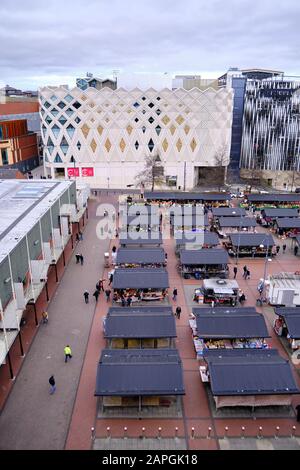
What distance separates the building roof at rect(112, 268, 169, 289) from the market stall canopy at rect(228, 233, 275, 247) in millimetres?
9045

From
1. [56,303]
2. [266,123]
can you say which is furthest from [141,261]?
[266,123]

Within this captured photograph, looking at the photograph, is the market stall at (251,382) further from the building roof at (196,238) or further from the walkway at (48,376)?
the building roof at (196,238)

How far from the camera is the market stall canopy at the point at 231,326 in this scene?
19.6 metres

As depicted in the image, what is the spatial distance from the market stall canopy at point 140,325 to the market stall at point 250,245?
44.3 ft

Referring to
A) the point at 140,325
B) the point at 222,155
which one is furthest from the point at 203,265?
the point at 222,155

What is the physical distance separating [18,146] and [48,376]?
54551mm

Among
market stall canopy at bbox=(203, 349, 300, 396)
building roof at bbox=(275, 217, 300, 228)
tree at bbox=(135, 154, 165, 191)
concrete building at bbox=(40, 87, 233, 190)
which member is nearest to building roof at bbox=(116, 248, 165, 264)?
market stall canopy at bbox=(203, 349, 300, 396)

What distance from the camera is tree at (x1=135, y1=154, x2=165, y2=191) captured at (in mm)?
58469

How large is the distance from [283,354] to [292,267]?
12521mm

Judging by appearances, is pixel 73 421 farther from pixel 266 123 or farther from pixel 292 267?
pixel 266 123

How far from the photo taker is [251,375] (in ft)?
53.0

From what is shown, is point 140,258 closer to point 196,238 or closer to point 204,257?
point 204,257

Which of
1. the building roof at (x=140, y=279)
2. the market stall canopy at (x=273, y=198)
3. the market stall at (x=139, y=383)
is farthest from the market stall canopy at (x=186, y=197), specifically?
the market stall at (x=139, y=383)

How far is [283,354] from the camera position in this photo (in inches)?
786
